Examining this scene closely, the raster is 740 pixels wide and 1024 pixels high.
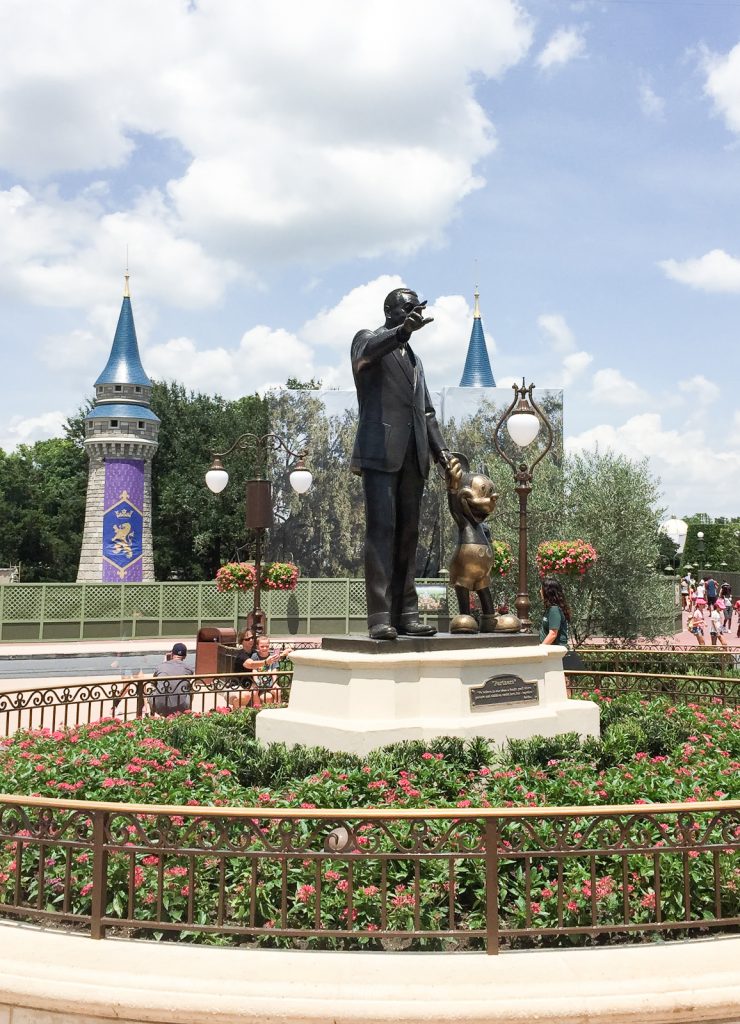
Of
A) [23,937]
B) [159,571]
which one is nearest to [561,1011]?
[23,937]

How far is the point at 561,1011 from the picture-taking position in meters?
3.30

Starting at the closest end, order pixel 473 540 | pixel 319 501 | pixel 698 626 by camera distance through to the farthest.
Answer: pixel 473 540 → pixel 698 626 → pixel 319 501

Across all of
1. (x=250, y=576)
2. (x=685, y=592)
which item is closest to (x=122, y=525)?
(x=250, y=576)

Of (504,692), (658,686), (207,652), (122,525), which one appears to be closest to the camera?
(504,692)

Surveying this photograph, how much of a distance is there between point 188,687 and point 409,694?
14.5ft

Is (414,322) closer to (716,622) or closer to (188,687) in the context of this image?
(188,687)

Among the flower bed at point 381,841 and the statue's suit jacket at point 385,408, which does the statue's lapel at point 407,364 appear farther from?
the flower bed at point 381,841

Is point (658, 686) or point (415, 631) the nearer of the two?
point (415, 631)

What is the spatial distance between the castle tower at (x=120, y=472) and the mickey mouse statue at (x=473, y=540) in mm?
35243

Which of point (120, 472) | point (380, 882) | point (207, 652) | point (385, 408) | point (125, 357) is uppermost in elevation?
point (125, 357)

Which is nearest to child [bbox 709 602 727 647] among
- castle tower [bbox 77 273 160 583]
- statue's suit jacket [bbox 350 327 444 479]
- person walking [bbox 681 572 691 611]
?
person walking [bbox 681 572 691 611]

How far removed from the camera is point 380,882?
4.21 metres

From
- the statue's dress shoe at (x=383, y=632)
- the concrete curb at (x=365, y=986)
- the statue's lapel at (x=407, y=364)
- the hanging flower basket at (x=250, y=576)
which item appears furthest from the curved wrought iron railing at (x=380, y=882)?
the hanging flower basket at (x=250, y=576)

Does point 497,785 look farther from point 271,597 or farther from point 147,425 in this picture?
point 147,425
